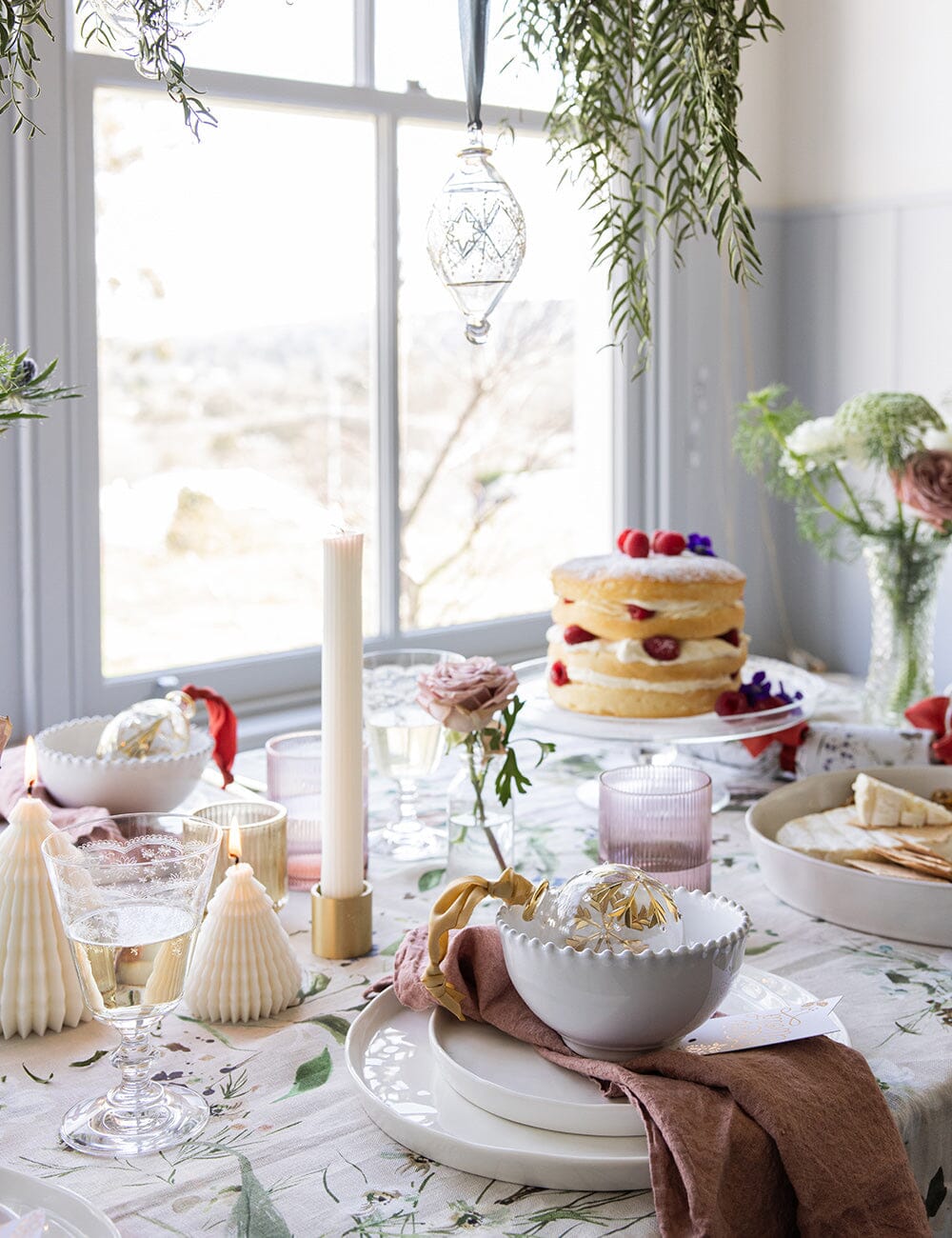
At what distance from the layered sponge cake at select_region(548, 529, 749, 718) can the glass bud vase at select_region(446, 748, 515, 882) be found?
30 centimetres

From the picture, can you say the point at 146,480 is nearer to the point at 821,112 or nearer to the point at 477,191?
the point at 821,112

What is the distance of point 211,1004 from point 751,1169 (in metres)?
0.40

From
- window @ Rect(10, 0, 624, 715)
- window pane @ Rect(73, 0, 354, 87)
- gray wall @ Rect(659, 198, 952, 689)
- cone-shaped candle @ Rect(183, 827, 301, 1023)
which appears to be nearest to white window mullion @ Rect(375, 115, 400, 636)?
window @ Rect(10, 0, 624, 715)

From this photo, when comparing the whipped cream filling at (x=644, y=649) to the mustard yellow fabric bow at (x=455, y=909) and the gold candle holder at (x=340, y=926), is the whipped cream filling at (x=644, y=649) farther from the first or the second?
the mustard yellow fabric bow at (x=455, y=909)

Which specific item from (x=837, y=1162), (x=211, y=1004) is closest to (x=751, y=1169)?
(x=837, y=1162)

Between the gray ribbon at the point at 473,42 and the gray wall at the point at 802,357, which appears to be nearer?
the gray ribbon at the point at 473,42

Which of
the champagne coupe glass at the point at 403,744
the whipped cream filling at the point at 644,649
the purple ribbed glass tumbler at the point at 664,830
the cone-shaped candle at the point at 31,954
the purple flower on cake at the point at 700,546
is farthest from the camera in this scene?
the purple flower on cake at the point at 700,546

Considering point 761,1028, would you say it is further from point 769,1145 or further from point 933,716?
point 933,716

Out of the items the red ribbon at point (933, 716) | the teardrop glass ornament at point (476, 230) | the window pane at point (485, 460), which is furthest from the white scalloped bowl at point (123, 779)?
the window pane at point (485, 460)

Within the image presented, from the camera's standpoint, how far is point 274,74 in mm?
1905

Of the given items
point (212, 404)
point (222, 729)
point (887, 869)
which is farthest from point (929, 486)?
point (212, 404)

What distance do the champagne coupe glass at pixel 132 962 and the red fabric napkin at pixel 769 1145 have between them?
0.22 metres

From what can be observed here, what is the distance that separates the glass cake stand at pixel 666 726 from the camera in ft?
4.52

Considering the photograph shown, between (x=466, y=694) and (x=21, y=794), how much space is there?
1.46 feet
